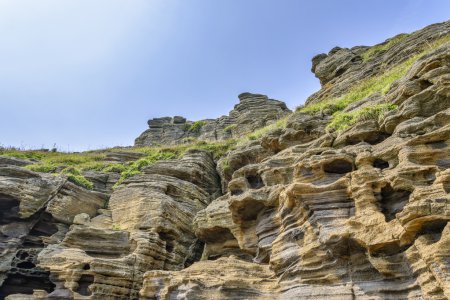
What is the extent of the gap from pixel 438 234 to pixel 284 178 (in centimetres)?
837

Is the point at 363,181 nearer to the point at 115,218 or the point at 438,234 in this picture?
the point at 438,234

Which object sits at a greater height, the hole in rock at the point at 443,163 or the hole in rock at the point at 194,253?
the hole in rock at the point at 443,163

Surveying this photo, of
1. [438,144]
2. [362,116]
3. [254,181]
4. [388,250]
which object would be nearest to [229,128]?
[254,181]

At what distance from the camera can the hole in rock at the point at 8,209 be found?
22606 mm

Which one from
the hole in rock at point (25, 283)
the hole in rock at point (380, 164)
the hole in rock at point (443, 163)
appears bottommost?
the hole in rock at point (25, 283)

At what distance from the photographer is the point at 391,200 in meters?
12.3

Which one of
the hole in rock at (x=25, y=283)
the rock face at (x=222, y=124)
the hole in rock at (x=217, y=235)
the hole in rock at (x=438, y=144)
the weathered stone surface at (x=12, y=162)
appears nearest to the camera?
the hole in rock at (x=438, y=144)

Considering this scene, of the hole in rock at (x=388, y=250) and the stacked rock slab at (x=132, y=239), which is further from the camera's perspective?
the stacked rock slab at (x=132, y=239)

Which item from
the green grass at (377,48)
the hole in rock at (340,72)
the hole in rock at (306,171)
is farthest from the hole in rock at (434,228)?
the hole in rock at (340,72)

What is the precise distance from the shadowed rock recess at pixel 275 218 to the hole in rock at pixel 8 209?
11 centimetres

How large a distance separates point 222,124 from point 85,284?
44.8m

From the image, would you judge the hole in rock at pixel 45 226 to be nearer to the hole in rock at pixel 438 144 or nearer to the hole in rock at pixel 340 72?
the hole in rock at pixel 438 144

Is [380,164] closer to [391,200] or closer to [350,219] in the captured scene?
[391,200]

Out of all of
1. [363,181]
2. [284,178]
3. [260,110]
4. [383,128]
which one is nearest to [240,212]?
[284,178]
